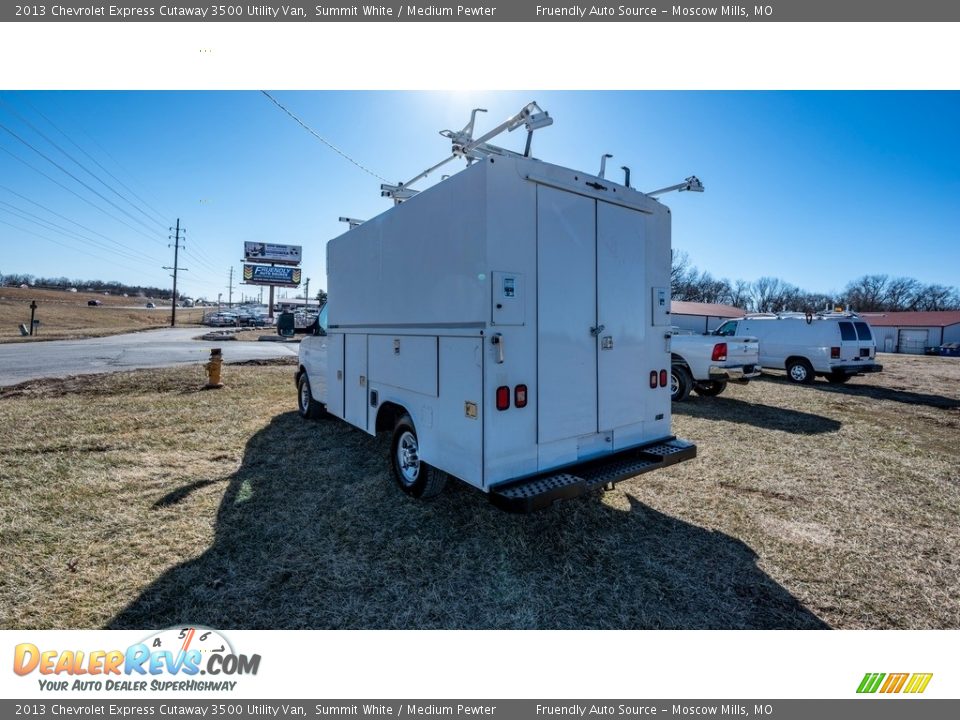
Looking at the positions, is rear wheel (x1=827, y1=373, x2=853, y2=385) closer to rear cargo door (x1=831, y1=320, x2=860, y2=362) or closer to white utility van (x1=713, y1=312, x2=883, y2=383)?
white utility van (x1=713, y1=312, x2=883, y2=383)

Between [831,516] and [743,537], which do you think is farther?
[831,516]

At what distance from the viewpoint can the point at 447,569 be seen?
3.29 m

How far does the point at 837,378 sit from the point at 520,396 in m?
14.9

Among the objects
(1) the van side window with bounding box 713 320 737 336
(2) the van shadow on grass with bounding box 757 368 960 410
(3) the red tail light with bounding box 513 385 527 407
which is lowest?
(2) the van shadow on grass with bounding box 757 368 960 410

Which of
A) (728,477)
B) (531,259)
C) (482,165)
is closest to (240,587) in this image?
(531,259)

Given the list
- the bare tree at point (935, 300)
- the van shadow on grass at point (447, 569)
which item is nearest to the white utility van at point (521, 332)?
the van shadow on grass at point (447, 569)

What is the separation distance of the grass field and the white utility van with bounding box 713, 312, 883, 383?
23.2ft

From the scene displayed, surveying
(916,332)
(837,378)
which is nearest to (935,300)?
(916,332)

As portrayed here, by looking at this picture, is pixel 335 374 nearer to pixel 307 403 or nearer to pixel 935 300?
pixel 307 403

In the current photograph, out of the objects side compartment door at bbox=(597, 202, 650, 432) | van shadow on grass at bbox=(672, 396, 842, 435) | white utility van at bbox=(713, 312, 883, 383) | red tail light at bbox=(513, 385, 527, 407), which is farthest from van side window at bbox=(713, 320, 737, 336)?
red tail light at bbox=(513, 385, 527, 407)

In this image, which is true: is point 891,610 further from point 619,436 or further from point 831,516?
point 619,436

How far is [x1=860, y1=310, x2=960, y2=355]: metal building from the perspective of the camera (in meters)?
43.7

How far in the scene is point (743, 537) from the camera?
3.80 m

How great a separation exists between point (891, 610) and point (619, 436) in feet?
6.85
